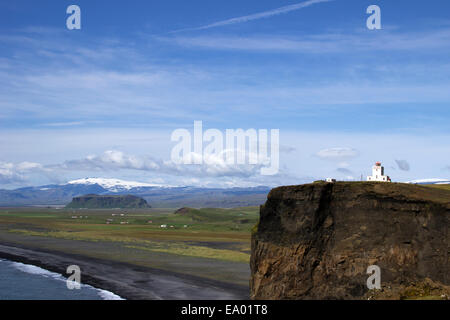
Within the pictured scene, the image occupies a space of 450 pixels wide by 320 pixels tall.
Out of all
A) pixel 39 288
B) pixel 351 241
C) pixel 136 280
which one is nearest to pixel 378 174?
pixel 351 241

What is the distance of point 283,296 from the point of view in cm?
4825

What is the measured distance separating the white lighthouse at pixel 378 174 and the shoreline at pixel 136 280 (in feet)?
84.0

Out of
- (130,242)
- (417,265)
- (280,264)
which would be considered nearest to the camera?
(417,265)

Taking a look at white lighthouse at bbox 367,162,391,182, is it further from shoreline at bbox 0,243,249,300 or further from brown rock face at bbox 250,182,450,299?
shoreline at bbox 0,243,249,300

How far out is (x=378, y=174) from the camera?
67812mm

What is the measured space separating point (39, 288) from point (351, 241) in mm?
44883

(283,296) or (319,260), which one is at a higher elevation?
(319,260)

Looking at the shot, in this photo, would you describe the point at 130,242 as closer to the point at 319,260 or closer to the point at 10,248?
the point at 10,248

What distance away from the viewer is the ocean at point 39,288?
59.0m

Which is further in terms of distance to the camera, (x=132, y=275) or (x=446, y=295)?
(x=132, y=275)

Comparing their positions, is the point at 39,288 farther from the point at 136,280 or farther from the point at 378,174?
the point at 378,174

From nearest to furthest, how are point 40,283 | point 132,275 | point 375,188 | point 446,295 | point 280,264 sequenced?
point 446,295 → point 375,188 → point 280,264 → point 40,283 → point 132,275

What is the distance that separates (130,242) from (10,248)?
1257 inches
